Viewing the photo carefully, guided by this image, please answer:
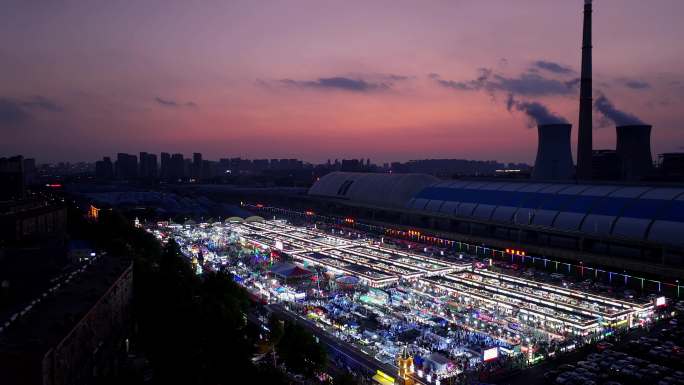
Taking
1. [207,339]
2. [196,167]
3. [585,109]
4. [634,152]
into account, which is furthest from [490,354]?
[196,167]

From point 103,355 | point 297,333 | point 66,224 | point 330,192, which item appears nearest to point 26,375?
point 103,355

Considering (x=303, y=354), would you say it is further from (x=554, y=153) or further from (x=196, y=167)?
(x=196, y=167)

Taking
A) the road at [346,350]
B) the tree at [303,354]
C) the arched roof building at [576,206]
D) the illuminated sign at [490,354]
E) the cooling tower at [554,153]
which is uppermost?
the cooling tower at [554,153]

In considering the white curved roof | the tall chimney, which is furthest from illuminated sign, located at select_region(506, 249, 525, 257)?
the tall chimney

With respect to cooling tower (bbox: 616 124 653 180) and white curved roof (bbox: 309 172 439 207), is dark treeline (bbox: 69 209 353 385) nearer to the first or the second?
white curved roof (bbox: 309 172 439 207)

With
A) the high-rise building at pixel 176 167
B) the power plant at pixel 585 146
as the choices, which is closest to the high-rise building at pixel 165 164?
the high-rise building at pixel 176 167

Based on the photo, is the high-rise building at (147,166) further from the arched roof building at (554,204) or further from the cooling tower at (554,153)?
the cooling tower at (554,153)

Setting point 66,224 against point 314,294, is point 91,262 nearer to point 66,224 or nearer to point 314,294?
point 314,294
